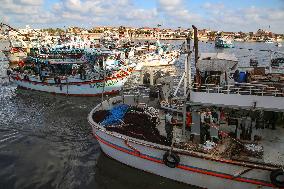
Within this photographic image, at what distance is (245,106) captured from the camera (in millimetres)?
12555

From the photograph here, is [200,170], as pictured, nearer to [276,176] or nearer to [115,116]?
[276,176]

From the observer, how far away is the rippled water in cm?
1438

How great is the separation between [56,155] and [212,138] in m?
9.21

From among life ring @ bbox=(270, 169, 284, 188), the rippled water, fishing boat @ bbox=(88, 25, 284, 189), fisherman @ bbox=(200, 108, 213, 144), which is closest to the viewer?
life ring @ bbox=(270, 169, 284, 188)

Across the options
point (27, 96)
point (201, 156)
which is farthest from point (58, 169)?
point (27, 96)

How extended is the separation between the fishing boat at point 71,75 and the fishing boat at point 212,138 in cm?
1602

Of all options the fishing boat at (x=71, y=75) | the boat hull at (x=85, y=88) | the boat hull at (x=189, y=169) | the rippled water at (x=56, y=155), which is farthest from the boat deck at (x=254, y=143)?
the fishing boat at (x=71, y=75)

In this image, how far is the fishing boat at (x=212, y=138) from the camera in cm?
1177

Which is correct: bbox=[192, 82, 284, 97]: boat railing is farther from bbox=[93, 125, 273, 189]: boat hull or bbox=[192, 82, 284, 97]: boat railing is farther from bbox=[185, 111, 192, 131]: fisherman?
bbox=[93, 125, 273, 189]: boat hull

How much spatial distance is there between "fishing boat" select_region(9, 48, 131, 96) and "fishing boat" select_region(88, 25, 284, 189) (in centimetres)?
1602

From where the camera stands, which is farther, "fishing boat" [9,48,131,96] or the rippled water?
"fishing boat" [9,48,131,96]

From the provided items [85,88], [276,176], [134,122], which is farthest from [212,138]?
[85,88]

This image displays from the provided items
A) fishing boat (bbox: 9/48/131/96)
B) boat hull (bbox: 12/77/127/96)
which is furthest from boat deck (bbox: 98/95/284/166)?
fishing boat (bbox: 9/48/131/96)

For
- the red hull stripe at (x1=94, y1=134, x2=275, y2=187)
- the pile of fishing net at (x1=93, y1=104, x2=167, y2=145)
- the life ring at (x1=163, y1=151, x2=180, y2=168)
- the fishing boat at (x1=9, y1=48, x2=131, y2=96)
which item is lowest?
the red hull stripe at (x1=94, y1=134, x2=275, y2=187)
